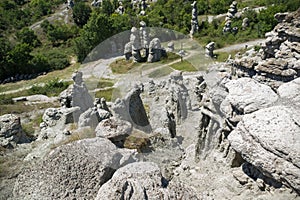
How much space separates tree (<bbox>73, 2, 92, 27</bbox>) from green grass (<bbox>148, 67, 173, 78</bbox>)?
34.4 m

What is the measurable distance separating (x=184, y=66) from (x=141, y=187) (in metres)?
31.7

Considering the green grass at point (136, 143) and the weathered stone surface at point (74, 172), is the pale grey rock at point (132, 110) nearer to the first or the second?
the green grass at point (136, 143)

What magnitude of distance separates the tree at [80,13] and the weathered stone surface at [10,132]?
52379 mm

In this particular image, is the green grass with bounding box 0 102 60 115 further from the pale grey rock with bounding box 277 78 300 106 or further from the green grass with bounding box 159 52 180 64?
the pale grey rock with bounding box 277 78 300 106

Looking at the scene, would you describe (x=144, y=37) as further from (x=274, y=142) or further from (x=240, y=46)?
(x=274, y=142)

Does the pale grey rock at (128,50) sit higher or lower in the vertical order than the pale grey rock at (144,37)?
lower

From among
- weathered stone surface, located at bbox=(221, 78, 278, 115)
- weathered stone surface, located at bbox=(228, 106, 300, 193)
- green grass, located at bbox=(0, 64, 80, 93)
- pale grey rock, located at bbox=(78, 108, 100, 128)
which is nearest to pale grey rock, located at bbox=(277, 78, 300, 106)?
weathered stone surface, located at bbox=(221, 78, 278, 115)

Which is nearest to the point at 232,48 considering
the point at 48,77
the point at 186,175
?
the point at 48,77

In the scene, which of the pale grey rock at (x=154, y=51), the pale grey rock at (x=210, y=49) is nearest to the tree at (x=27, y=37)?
the pale grey rock at (x=154, y=51)

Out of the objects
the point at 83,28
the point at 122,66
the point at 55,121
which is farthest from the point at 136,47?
the point at 55,121

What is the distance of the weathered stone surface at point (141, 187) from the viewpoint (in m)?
5.93

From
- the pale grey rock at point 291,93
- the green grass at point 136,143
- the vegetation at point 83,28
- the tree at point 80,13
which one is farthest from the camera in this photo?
the tree at point 80,13

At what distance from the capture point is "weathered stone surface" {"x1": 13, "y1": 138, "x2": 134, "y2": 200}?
288 inches

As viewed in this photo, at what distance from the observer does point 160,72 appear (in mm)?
35656
